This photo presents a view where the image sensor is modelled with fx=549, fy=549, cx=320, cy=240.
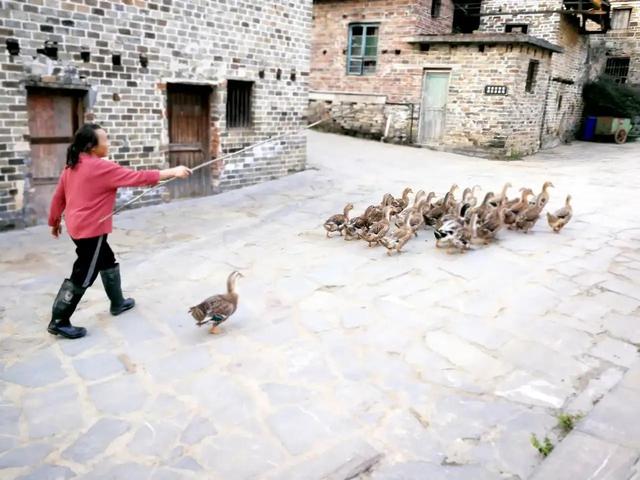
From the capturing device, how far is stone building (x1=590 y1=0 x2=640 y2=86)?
77.3 feet

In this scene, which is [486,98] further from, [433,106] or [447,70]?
[433,106]

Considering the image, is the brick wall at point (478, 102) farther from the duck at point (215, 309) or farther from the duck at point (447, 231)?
the duck at point (215, 309)

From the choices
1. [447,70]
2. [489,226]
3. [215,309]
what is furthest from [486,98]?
[215,309]

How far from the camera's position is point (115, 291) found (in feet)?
16.0

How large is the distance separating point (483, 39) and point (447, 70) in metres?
1.48

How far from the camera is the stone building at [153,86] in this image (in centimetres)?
734

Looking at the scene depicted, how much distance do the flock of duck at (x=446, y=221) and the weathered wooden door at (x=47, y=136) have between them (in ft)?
13.3

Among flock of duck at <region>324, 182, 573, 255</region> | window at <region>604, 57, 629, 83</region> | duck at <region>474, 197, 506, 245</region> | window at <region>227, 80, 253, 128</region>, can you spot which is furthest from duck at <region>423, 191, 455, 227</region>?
window at <region>604, 57, 629, 83</region>

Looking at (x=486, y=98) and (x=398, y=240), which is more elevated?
(x=486, y=98)

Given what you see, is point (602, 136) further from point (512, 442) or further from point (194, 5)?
point (512, 442)

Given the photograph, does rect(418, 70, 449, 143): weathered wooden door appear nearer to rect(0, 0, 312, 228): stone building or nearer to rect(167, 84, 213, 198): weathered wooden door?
rect(0, 0, 312, 228): stone building

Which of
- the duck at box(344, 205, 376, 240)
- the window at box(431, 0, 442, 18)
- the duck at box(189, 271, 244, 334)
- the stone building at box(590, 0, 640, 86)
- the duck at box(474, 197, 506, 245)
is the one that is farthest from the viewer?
the stone building at box(590, 0, 640, 86)

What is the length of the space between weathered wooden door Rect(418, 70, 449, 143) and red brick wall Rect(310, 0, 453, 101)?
41cm

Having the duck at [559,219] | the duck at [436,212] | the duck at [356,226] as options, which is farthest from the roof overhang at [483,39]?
the duck at [356,226]
